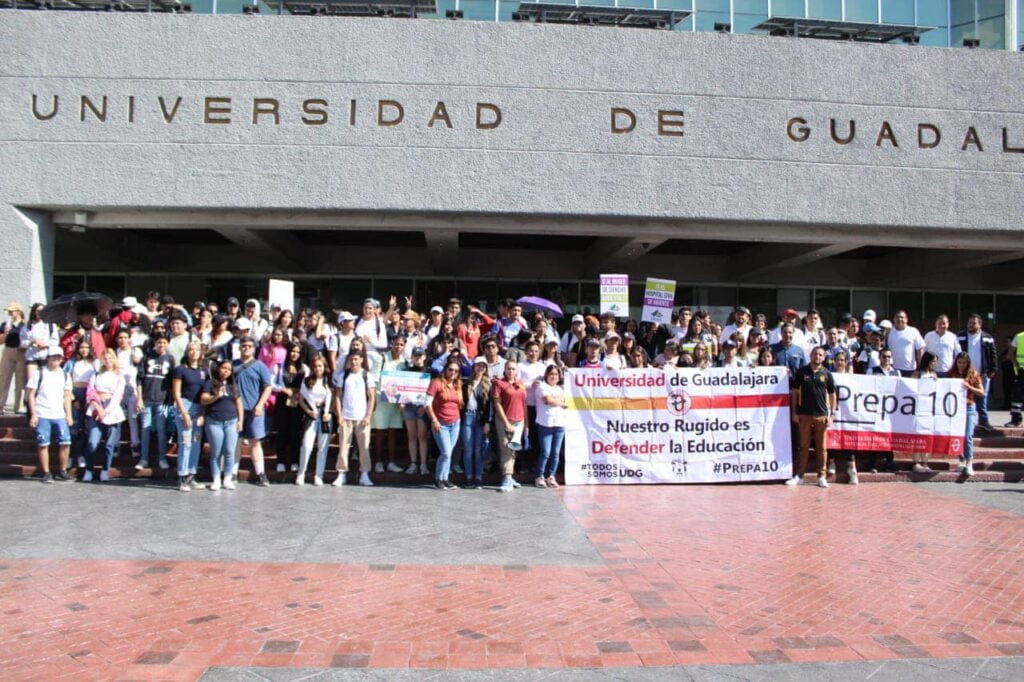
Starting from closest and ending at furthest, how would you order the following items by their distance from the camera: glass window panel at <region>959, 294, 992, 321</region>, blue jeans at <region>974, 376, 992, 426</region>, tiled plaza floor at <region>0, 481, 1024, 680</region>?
tiled plaza floor at <region>0, 481, 1024, 680</region>, blue jeans at <region>974, 376, 992, 426</region>, glass window panel at <region>959, 294, 992, 321</region>

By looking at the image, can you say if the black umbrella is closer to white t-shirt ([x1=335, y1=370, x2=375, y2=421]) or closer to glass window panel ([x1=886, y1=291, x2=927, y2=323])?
white t-shirt ([x1=335, y1=370, x2=375, y2=421])

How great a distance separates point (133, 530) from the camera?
7168mm

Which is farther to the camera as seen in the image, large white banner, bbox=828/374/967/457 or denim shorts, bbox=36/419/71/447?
large white banner, bbox=828/374/967/457

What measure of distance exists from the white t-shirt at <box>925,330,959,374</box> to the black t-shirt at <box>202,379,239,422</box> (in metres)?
10.4

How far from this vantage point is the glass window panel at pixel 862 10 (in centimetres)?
1741

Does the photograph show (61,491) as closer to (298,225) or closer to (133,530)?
(133,530)

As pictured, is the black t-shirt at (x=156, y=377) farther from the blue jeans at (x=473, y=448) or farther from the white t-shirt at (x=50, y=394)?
the blue jeans at (x=473, y=448)

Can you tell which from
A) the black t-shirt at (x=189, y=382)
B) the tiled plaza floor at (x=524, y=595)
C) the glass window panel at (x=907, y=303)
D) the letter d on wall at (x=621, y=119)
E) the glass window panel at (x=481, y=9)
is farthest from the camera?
the glass window panel at (x=907, y=303)

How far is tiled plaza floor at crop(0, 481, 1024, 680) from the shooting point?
14.8 ft

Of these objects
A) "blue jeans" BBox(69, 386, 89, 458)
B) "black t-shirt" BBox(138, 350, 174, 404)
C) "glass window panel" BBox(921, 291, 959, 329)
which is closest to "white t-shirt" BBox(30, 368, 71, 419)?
"blue jeans" BBox(69, 386, 89, 458)

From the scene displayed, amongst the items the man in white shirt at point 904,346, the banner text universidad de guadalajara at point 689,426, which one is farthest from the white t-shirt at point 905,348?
the banner text universidad de guadalajara at point 689,426

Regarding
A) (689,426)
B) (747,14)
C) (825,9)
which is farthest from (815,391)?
(825,9)

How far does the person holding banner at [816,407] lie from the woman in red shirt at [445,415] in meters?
4.56

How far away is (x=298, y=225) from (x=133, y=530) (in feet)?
27.4
